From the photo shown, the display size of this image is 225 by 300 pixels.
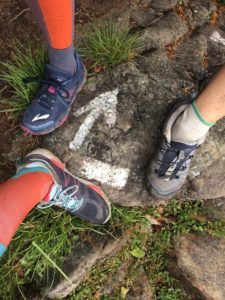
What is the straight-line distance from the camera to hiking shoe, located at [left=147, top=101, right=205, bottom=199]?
253 centimetres

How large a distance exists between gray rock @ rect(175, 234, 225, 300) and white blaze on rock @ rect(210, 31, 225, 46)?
1.59 metres

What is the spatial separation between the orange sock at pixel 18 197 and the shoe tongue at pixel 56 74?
2.06 ft

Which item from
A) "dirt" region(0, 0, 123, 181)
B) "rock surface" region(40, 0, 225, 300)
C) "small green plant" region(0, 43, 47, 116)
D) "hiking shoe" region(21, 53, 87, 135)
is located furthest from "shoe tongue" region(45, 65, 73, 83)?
"dirt" region(0, 0, 123, 181)

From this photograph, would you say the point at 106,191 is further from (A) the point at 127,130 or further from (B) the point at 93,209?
(A) the point at 127,130

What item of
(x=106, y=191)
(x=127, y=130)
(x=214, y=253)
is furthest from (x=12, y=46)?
(x=214, y=253)

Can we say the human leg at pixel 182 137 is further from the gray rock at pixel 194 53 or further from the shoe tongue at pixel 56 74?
the shoe tongue at pixel 56 74

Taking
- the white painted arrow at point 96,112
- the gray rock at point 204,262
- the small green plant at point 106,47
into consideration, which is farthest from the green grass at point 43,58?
the gray rock at point 204,262

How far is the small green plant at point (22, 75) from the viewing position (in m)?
2.68

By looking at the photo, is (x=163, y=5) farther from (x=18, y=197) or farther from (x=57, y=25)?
(x=18, y=197)

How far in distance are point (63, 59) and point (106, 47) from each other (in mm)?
521

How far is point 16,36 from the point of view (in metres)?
2.94

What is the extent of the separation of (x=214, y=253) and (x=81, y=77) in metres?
1.75

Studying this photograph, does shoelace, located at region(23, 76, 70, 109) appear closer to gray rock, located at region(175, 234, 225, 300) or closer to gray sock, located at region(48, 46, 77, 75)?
gray sock, located at region(48, 46, 77, 75)

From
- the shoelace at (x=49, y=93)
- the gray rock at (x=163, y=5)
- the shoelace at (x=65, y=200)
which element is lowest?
the shoelace at (x=65, y=200)
